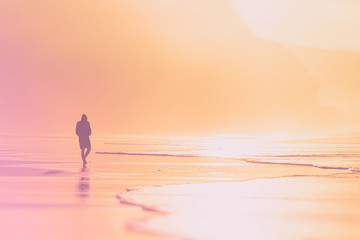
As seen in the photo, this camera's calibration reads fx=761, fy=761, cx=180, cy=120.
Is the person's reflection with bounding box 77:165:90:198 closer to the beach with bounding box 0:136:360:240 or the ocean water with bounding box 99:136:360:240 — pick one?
the beach with bounding box 0:136:360:240

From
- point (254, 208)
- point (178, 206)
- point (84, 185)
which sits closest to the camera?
point (254, 208)

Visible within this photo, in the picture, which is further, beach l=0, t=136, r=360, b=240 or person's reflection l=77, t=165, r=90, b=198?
person's reflection l=77, t=165, r=90, b=198

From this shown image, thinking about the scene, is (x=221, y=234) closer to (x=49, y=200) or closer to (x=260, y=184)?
(x=49, y=200)

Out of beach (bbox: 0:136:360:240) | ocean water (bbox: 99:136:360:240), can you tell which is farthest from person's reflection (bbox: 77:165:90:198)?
ocean water (bbox: 99:136:360:240)

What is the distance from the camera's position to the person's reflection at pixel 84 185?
1526 centimetres

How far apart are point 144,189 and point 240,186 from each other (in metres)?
2.54

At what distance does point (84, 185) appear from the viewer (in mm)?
17688

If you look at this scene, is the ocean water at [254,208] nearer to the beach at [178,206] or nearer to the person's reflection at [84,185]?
the beach at [178,206]

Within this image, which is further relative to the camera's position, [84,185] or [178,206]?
[84,185]

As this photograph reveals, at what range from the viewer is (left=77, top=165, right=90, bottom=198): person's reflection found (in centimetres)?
1526

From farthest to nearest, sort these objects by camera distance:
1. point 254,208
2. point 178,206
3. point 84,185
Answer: point 84,185 < point 178,206 < point 254,208

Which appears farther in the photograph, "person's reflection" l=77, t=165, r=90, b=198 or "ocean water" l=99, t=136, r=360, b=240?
"person's reflection" l=77, t=165, r=90, b=198

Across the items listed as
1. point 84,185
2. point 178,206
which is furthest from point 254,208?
point 84,185

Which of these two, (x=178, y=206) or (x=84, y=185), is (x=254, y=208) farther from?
(x=84, y=185)
